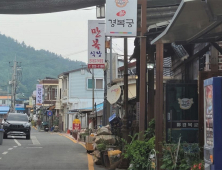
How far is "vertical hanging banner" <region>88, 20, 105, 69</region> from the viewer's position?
22.5m

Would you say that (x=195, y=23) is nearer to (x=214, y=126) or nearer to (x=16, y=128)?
(x=214, y=126)

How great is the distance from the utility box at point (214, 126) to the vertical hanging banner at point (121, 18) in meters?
6.51

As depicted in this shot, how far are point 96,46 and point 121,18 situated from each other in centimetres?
945

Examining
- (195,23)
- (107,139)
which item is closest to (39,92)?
(107,139)

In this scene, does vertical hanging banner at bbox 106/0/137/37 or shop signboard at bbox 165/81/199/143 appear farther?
vertical hanging banner at bbox 106/0/137/37

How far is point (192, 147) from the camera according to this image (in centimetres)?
1038

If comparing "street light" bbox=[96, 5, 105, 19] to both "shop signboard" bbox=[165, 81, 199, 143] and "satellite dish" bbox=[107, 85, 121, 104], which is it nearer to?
"satellite dish" bbox=[107, 85, 121, 104]

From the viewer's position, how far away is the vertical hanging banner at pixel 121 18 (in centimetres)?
1405

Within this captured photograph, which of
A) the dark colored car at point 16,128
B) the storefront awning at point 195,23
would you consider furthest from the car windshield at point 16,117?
the storefront awning at point 195,23

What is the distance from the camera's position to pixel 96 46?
23.6 m

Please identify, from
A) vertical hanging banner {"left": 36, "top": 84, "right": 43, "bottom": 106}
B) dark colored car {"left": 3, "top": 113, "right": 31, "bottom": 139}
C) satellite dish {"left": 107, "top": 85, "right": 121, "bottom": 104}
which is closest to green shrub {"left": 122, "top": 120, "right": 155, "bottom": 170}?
satellite dish {"left": 107, "top": 85, "right": 121, "bottom": 104}

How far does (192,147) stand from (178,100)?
1.68 meters

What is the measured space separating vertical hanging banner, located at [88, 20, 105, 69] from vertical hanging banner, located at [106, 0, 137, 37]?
26.0 ft

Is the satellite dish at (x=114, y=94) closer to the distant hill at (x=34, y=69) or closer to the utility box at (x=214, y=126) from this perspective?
the utility box at (x=214, y=126)
